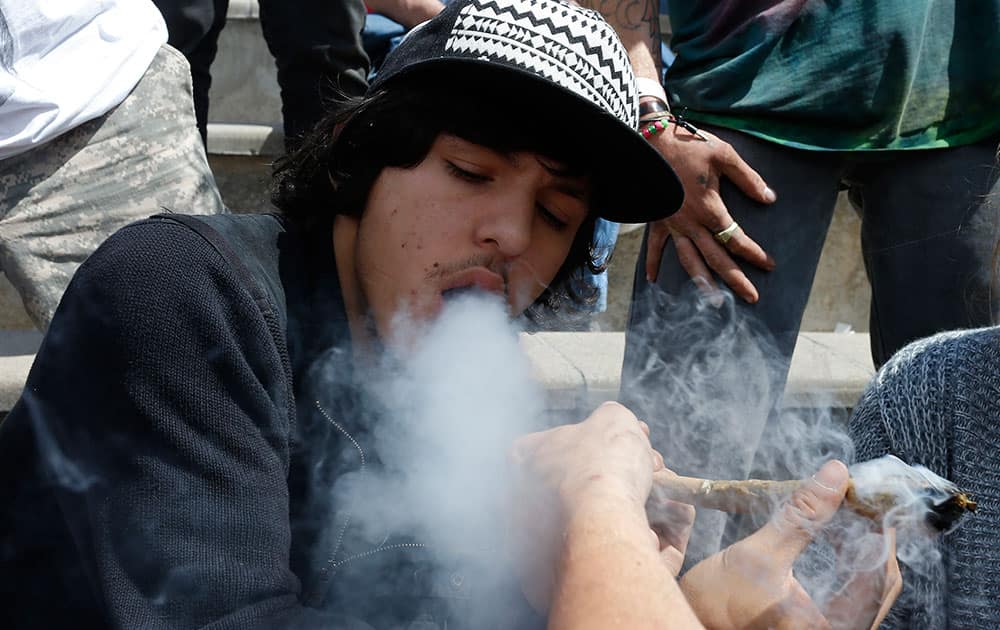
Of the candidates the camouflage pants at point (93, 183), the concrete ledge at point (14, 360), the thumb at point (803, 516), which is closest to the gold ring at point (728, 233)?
the thumb at point (803, 516)

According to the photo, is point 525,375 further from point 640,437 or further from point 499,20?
point 499,20

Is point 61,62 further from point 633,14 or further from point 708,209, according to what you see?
point 708,209

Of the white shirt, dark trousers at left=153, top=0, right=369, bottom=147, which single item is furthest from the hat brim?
dark trousers at left=153, top=0, right=369, bottom=147

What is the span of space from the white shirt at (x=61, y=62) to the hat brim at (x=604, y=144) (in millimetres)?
1192

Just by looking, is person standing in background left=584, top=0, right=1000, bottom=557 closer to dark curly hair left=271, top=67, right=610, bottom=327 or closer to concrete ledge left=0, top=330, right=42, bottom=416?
dark curly hair left=271, top=67, right=610, bottom=327

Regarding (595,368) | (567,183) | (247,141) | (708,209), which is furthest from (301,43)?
(567,183)

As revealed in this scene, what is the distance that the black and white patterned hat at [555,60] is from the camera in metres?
1.81

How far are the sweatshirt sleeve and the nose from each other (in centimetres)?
45

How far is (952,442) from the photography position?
198 cm

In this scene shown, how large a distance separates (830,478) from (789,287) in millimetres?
1195

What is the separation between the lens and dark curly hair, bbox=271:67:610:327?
73.2 inches

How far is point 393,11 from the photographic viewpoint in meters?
3.96

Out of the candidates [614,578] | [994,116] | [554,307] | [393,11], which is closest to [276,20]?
[393,11]

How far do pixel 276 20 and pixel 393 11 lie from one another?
0.46 meters
